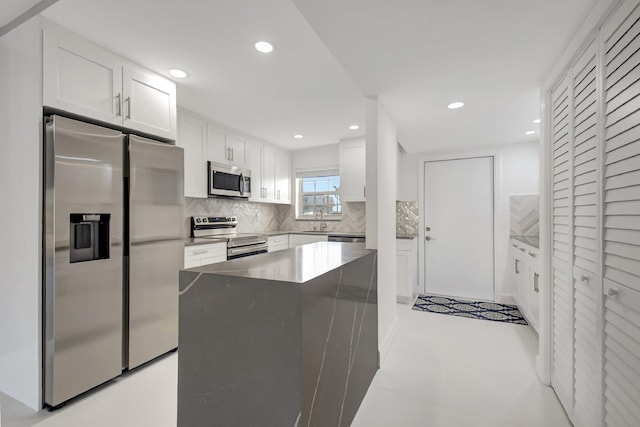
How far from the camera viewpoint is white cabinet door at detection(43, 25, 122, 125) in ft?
5.69

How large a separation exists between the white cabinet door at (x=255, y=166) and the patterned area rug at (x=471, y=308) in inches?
106

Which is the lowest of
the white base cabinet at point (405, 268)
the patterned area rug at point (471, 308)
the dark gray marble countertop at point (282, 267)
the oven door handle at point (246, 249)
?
the patterned area rug at point (471, 308)

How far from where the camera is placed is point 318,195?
16.5 ft

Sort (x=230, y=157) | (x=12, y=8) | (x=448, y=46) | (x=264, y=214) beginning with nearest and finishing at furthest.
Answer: (x=12, y=8) → (x=448, y=46) → (x=230, y=157) → (x=264, y=214)

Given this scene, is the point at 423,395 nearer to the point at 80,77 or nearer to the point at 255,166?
the point at 80,77

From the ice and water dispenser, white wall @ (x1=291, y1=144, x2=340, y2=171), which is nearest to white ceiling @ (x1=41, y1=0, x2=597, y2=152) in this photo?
the ice and water dispenser

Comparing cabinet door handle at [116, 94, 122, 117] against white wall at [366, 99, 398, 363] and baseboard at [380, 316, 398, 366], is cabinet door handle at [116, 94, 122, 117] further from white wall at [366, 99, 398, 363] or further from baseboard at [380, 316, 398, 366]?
baseboard at [380, 316, 398, 366]

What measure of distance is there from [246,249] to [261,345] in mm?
2483

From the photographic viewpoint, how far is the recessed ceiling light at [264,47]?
1.92 m

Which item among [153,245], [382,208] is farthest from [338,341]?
[153,245]

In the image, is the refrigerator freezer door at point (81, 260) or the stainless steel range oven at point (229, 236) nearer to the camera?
the refrigerator freezer door at point (81, 260)

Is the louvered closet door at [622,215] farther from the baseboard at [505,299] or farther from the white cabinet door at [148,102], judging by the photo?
the baseboard at [505,299]

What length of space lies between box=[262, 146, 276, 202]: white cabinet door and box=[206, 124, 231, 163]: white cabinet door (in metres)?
0.78

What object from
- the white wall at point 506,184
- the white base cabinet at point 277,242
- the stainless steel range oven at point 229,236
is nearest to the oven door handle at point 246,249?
the stainless steel range oven at point 229,236
